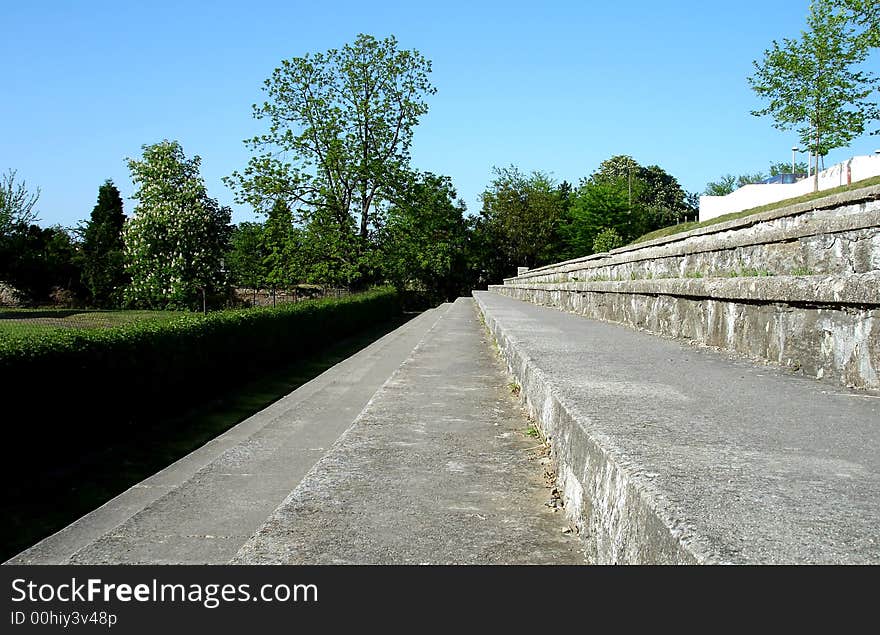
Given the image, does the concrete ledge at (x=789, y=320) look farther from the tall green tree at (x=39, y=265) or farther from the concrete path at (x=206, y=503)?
the tall green tree at (x=39, y=265)

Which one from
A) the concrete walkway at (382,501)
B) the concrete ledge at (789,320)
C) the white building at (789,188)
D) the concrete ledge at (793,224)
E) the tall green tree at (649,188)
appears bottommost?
the concrete walkway at (382,501)

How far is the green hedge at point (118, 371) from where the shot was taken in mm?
8102

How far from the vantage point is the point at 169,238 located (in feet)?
130

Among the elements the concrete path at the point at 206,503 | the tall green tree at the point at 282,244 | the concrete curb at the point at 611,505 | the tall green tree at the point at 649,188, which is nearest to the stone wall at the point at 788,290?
the concrete curb at the point at 611,505

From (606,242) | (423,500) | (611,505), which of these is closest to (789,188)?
(606,242)

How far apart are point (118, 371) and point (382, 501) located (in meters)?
8.87

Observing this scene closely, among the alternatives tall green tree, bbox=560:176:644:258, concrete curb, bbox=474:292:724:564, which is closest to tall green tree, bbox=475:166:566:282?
tall green tree, bbox=560:176:644:258

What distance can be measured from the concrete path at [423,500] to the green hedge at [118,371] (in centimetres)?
575

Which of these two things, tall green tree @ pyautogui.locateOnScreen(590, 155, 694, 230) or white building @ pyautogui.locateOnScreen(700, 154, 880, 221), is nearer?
white building @ pyautogui.locateOnScreen(700, 154, 880, 221)

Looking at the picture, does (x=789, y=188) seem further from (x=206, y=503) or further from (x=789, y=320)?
(x=206, y=503)

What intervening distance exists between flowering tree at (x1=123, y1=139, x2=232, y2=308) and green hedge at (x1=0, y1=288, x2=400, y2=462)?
23646 mm

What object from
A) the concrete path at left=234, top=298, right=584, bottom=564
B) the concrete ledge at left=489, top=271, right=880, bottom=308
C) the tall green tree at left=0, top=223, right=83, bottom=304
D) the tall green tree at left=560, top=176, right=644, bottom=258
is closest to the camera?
the concrete path at left=234, top=298, right=584, bottom=564

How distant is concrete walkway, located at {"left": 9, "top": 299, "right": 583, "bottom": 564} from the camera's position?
209 centimetres

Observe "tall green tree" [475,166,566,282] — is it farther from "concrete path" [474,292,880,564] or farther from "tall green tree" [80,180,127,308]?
"concrete path" [474,292,880,564]
